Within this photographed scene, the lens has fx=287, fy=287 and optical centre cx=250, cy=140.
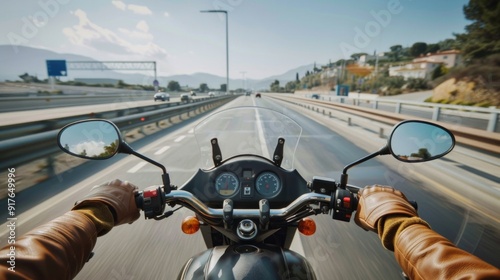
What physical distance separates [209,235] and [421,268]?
1.22 metres

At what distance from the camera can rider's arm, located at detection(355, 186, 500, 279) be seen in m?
0.89

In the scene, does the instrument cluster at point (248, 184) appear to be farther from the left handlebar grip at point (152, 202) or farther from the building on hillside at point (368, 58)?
the building on hillside at point (368, 58)

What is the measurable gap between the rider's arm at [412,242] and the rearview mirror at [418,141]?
0.34 m

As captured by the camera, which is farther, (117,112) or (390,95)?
(390,95)

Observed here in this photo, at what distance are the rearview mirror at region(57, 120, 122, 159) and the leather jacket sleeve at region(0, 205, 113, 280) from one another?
1.67ft

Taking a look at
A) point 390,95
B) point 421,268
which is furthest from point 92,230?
point 390,95

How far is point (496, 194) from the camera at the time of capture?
164 inches

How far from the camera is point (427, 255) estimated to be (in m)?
1.03

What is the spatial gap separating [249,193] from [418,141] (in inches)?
44.3

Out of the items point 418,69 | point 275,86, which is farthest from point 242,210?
point 275,86

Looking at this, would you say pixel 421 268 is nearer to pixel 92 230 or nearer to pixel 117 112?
pixel 92 230

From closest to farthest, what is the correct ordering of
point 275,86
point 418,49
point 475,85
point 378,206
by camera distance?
point 378,206
point 475,85
point 418,49
point 275,86

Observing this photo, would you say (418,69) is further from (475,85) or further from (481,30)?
(475,85)

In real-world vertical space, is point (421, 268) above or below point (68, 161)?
above
